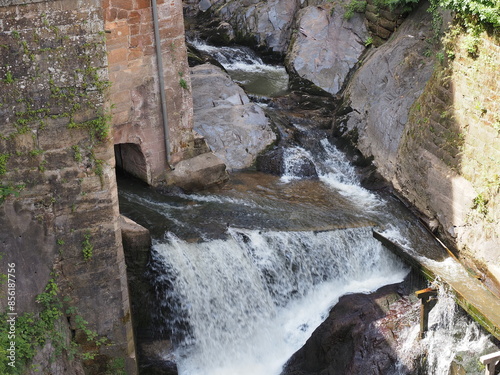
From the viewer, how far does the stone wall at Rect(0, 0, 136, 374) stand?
5.68 metres

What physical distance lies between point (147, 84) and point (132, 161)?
1506 millimetres

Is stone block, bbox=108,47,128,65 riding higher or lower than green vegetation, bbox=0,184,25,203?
higher

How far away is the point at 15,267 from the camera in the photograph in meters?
6.22

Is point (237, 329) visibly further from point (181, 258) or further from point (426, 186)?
point (426, 186)

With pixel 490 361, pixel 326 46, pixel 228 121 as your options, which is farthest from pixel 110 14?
pixel 326 46

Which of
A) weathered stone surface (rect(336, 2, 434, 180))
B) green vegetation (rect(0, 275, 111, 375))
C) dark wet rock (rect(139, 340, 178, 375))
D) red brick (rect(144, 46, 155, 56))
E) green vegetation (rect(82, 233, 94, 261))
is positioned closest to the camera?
green vegetation (rect(0, 275, 111, 375))

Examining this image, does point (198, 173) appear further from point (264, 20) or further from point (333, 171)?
point (264, 20)

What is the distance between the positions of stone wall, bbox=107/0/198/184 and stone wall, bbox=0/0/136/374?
14.1ft

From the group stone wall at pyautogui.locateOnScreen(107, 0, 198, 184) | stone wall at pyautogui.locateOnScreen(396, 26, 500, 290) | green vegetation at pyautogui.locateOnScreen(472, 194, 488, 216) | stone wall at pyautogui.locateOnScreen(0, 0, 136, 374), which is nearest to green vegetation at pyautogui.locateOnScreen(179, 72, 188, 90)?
stone wall at pyautogui.locateOnScreen(107, 0, 198, 184)

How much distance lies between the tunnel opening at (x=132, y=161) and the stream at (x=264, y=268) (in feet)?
0.81

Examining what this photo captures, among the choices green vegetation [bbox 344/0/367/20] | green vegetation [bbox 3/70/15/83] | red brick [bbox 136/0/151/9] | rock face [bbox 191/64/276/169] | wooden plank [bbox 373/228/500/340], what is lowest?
wooden plank [bbox 373/228/500/340]

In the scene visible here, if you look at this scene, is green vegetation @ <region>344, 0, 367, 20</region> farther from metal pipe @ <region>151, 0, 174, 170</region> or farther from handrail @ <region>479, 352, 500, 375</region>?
handrail @ <region>479, 352, 500, 375</region>

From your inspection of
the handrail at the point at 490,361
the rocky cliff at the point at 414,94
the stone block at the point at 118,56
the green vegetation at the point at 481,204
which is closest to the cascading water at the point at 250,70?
the rocky cliff at the point at 414,94

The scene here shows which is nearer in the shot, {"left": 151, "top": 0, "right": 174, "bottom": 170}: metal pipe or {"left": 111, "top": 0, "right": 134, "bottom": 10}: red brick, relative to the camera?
{"left": 111, "top": 0, "right": 134, "bottom": 10}: red brick
